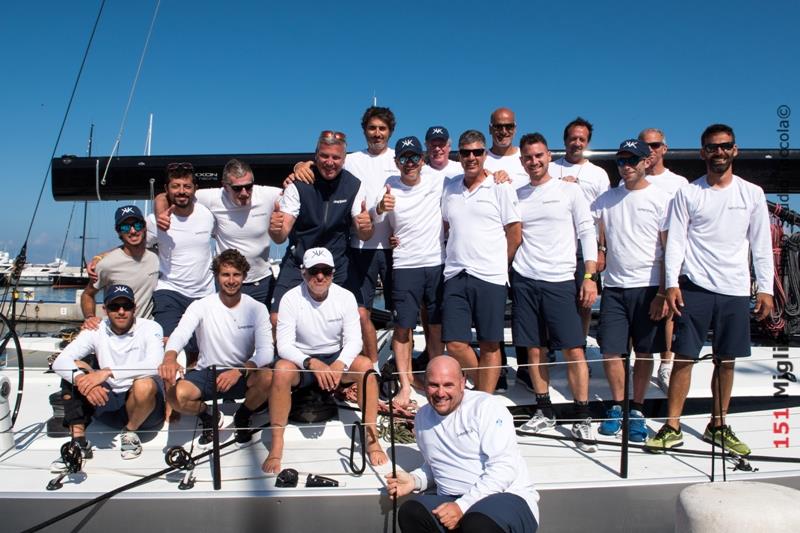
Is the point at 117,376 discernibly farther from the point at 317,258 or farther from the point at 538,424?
the point at 538,424

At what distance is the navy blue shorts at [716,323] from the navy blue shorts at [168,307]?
3503 millimetres

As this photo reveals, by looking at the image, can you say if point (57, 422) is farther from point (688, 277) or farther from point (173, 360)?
point (688, 277)

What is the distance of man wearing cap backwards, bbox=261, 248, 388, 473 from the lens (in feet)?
12.8

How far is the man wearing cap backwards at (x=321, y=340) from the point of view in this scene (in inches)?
154

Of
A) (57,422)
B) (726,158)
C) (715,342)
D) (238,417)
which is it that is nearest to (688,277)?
(715,342)

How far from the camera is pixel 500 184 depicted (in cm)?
440

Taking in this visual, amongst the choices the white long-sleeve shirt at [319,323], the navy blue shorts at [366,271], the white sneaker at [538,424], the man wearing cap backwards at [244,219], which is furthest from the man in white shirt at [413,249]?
the man wearing cap backwards at [244,219]

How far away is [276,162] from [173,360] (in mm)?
2763

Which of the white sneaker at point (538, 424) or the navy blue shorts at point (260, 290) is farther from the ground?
the navy blue shorts at point (260, 290)

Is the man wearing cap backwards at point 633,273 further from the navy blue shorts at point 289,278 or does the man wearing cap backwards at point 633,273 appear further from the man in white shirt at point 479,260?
the navy blue shorts at point 289,278

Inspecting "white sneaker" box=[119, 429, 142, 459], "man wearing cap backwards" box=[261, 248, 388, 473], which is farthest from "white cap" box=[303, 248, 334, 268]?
"white sneaker" box=[119, 429, 142, 459]

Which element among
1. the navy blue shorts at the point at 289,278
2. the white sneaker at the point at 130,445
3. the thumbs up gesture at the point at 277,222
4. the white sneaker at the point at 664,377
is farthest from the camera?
the white sneaker at the point at 664,377

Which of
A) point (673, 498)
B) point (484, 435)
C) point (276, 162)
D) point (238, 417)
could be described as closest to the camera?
point (484, 435)

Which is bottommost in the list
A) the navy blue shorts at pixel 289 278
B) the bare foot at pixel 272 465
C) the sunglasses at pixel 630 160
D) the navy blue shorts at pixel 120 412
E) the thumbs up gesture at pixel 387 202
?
the bare foot at pixel 272 465
